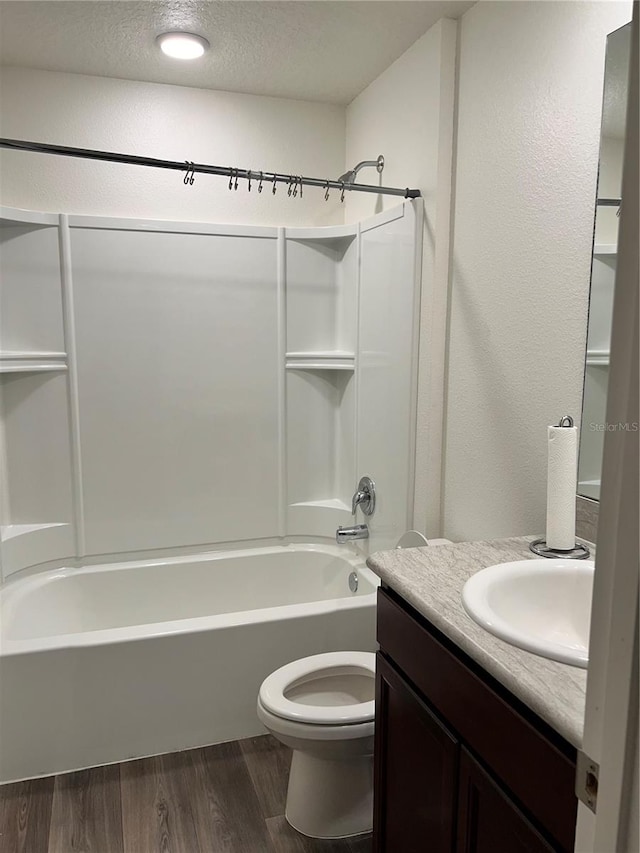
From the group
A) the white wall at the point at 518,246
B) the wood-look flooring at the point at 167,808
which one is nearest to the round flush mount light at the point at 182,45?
the white wall at the point at 518,246

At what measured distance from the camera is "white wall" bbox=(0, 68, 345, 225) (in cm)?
263

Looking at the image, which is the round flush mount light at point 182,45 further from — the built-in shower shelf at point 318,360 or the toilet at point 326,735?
the toilet at point 326,735

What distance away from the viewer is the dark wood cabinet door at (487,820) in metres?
0.96

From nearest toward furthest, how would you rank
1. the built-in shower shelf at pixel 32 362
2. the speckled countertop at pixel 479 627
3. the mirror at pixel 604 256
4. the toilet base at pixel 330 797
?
the speckled countertop at pixel 479 627 → the mirror at pixel 604 256 → the toilet base at pixel 330 797 → the built-in shower shelf at pixel 32 362

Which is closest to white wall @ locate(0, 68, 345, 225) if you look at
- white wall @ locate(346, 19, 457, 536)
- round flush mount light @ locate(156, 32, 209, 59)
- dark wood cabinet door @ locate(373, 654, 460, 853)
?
round flush mount light @ locate(156, 32, 209, 59)

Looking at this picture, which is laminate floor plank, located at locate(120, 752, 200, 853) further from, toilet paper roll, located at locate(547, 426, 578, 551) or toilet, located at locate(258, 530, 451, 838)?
toilet paper roll, located at locate(547, 426, 578, 551)

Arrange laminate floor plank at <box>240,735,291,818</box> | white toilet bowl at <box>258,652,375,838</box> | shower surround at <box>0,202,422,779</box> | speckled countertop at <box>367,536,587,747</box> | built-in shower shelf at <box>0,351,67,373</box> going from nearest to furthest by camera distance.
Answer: speckled countertop at <box>367,536,587,747</box> → white toilet bowl at <box>258,652,375,838</box> → laminate floor plank at <box>240,735,291,818</box> → shower surround at <box>0,202,422,779</box> → built-in shower shelf at <box>0,351,67,373</box>

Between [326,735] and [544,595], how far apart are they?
2.49 feet

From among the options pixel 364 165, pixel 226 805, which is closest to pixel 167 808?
pixel 226 805

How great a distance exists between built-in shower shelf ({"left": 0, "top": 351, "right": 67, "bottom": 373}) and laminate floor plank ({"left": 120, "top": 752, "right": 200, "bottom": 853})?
1561 mm

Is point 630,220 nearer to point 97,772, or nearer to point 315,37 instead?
point 315,37

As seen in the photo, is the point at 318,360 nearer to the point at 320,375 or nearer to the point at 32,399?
the point at 320,375

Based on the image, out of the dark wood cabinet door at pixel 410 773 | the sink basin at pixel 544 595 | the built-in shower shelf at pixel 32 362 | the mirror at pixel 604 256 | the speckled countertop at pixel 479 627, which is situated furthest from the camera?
the built-in shower shelf at pixel 32 362

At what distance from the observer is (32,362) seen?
266 cm
